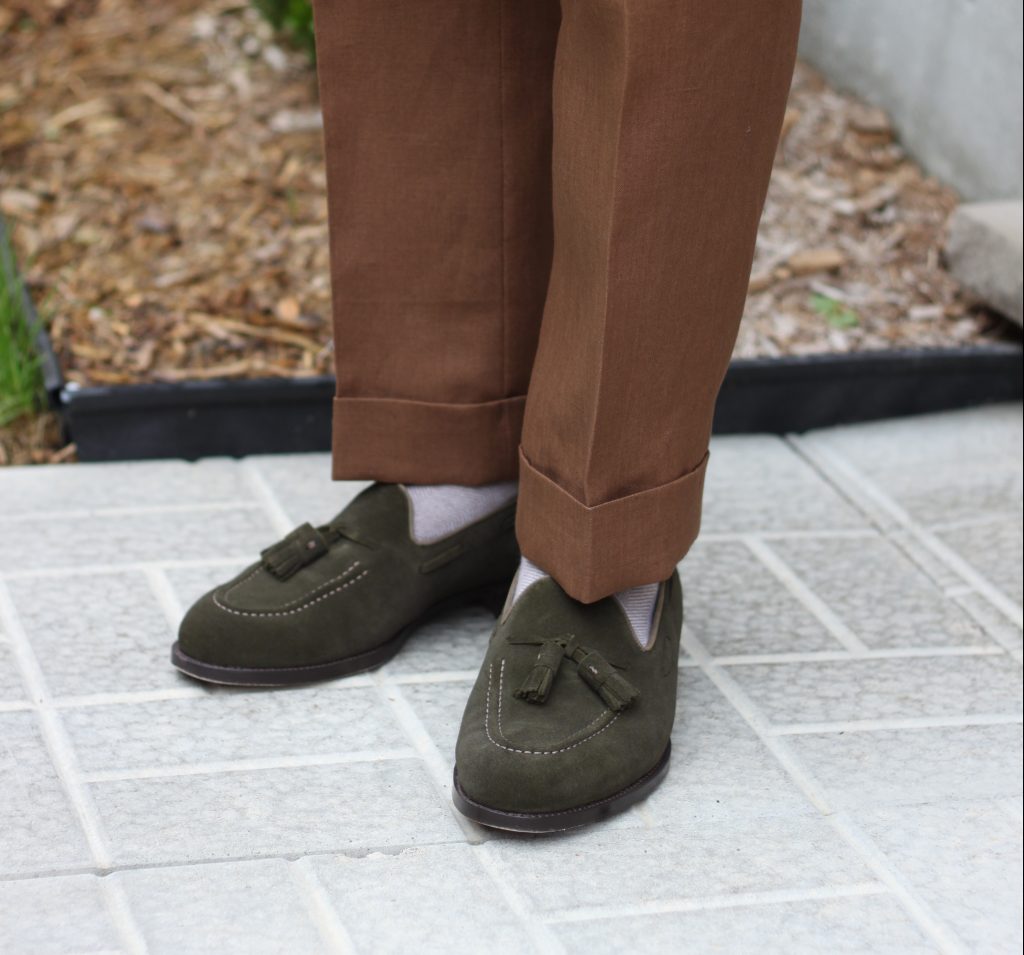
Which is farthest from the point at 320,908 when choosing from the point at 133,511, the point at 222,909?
the point at 133,511

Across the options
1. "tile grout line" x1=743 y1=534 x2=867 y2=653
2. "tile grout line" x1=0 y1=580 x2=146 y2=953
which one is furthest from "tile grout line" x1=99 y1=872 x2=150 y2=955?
"tile grout line" x1=743 y1=534 x2=867 y2=653

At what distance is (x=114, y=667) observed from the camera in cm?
158

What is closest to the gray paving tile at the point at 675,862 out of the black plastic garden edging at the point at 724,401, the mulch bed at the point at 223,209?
the black plastic garden edging at the point at 724,401

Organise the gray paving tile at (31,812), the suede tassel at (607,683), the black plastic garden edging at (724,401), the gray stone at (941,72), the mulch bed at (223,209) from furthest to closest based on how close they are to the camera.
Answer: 1. the gray stone at (941,72)
2. the mulch bed at (223,209)
3. the black plastic garden edging at (724,401)
4. the suede tassel at (607,683)
5. the gray paving tile at (31,812)

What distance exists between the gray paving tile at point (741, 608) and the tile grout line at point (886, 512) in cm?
24

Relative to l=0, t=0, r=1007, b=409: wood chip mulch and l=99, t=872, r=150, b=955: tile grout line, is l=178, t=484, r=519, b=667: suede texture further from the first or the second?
l=0, t=0, r=1007, b=409: wood chip mulch

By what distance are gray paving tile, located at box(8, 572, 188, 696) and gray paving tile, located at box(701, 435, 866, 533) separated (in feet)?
2.61

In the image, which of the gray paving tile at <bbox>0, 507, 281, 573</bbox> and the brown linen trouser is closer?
the brown linen trouser

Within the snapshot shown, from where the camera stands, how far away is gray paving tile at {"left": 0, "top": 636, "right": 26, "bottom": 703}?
152 cm

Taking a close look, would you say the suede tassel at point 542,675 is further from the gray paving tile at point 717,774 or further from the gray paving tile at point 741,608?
Result: the gray paving tile at point 741,608

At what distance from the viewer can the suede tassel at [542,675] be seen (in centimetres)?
137

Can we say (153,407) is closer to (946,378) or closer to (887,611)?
(887,611)

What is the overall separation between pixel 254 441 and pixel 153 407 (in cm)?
16

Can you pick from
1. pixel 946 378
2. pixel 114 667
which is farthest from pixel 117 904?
pixel 946 378
